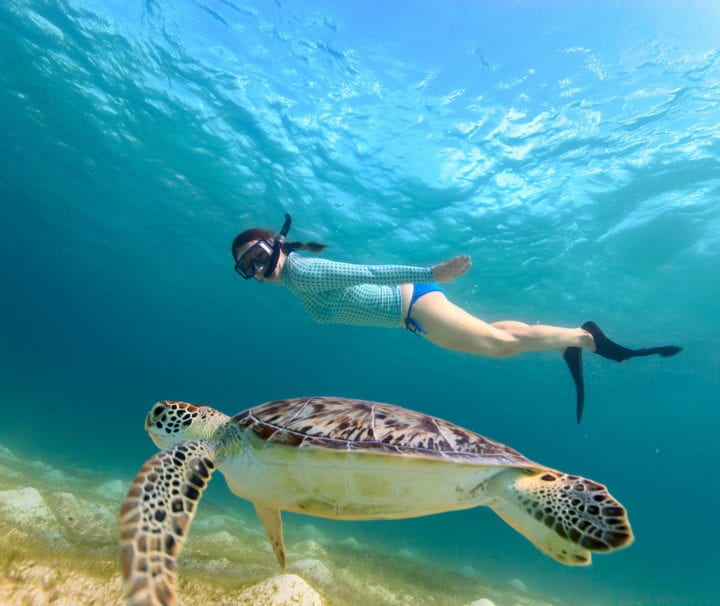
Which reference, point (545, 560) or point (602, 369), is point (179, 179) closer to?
point (602, 369)

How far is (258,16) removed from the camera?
29.2ft

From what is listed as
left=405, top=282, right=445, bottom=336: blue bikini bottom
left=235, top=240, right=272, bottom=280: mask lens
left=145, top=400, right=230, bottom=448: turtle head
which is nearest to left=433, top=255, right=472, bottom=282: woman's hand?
left=405, top=282, right=445, bottom=336: blue bikini bottom

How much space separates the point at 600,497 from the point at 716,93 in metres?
11.3

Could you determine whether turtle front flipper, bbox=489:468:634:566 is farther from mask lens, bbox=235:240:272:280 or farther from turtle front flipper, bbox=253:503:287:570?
mask lens, bbox=235:240:272:280

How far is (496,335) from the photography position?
4727 mm

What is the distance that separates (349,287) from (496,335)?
Result: 197cm

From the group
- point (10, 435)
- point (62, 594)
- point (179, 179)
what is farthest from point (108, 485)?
point (10, 435)

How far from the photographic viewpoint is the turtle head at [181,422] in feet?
10.1

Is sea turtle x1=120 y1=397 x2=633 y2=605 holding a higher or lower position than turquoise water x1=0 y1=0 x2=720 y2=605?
lower

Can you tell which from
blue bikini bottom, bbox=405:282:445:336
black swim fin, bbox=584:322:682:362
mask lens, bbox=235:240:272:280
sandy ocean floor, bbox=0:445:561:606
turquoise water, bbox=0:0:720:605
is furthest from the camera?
turquoise water, bbox=0:0:720:605

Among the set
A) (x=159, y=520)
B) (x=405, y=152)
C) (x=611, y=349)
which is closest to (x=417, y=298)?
(x=611, y=349)

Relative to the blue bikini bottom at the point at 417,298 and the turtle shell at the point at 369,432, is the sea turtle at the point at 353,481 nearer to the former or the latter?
the turtle shell at the point at 369,432

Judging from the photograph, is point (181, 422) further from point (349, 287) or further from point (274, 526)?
point (349, 287)

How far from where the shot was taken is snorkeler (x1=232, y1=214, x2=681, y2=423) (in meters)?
4.72
